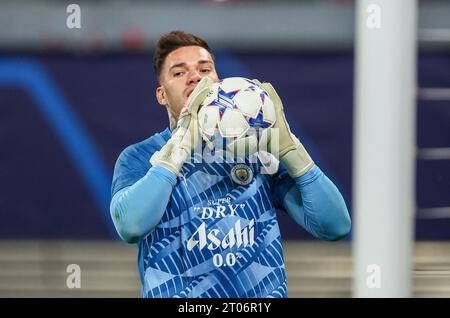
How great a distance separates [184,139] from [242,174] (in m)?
0.16

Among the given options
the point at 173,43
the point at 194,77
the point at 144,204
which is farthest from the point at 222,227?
the point at 173,43

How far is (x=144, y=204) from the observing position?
214 centimetres

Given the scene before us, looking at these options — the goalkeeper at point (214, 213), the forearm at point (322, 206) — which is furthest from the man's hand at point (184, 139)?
the forearm at point (322, 206)

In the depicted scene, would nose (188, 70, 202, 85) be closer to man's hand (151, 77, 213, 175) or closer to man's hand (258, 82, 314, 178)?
man's hand (151, 77, 213, 175)

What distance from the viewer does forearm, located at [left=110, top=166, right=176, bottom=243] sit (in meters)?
2.14

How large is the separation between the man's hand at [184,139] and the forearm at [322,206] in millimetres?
251

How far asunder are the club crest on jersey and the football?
0.19 ft

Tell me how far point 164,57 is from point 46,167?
89.7 inches

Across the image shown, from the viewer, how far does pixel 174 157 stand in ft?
7.18

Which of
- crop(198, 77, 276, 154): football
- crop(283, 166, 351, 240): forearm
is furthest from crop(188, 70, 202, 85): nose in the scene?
crop(283, 166, 351, 240): forearm

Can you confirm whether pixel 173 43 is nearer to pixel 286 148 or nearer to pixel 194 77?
pixel 194 77

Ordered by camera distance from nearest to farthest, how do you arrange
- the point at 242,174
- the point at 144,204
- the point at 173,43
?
the point at 144,204
the point at 242,174
the point at 173,43

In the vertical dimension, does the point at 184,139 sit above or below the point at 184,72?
below
